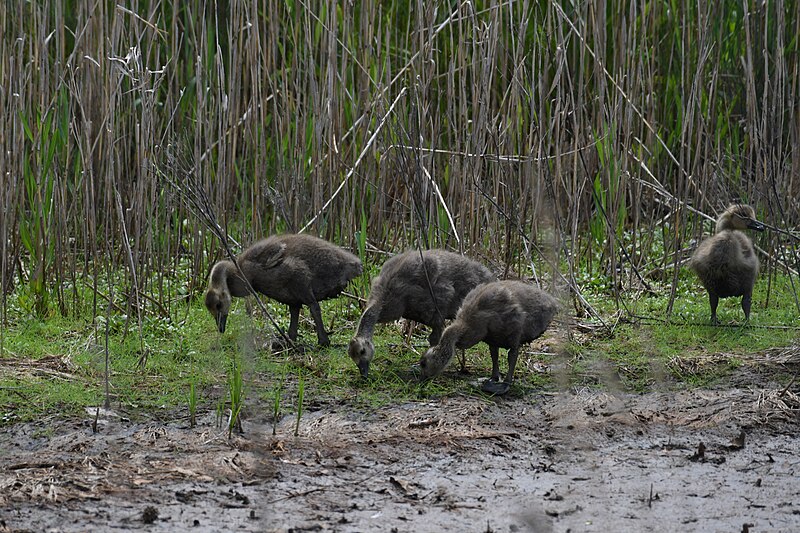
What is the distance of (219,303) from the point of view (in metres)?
7.07

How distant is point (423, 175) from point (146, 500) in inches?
150

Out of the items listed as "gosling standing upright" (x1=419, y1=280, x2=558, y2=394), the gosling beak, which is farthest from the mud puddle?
the gosling beak

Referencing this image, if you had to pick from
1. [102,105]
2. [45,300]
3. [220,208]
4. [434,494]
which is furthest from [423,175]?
[434,494]

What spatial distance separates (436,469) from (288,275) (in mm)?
2467

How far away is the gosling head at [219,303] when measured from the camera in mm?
7059

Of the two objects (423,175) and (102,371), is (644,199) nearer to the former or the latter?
(423,175)

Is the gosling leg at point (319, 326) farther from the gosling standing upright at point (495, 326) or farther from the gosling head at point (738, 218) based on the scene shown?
the gosling head at point (738, 218)

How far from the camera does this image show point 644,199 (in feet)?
32.8

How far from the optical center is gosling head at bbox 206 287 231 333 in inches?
278

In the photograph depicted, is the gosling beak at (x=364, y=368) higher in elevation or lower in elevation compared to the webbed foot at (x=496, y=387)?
higher

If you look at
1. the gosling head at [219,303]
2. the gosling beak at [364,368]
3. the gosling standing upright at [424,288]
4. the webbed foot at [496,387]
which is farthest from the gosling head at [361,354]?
the gosling head at [219,303]

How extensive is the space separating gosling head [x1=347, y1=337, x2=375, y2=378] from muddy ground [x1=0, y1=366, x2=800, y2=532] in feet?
Answer: 1.61

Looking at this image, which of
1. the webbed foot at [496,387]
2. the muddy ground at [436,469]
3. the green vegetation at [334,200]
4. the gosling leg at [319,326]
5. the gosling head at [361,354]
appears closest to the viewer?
the muddy ground at [436,469]

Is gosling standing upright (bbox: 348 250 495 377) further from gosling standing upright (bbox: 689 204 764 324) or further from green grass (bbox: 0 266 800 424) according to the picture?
gosling standing upright (bbox: 689 204 764 324)
